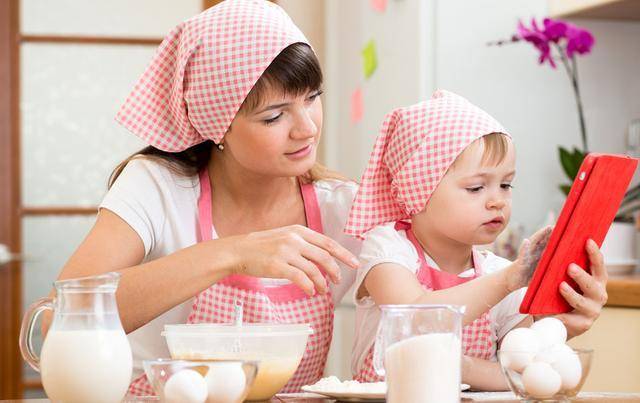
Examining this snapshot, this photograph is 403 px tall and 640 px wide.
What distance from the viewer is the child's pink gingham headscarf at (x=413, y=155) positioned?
1631 mm

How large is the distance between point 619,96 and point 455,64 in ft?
1.63

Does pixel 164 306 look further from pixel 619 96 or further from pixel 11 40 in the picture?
pixel 11 40

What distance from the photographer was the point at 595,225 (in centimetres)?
133

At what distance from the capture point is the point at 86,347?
3.53ft

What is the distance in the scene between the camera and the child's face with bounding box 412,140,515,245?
160 centimetres

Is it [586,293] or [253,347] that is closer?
[253,347]


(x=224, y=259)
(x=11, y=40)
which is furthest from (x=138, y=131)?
(x=11, y=40)

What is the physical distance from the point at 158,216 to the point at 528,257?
27.4 inches

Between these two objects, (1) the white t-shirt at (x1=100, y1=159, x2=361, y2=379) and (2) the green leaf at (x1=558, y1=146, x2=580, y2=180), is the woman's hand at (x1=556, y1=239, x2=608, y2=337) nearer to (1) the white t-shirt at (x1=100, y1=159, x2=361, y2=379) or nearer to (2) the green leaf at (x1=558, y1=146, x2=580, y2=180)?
(1) the white t-shirt at (x1=100, y1=159, x2=361, y2=379)

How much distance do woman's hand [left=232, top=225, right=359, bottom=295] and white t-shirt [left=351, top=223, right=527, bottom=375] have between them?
32 centimetres

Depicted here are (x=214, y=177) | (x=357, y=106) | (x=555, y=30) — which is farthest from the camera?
(x=357, y=106)

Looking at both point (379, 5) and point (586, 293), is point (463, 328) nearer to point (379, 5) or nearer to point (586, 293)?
point (586, 293)

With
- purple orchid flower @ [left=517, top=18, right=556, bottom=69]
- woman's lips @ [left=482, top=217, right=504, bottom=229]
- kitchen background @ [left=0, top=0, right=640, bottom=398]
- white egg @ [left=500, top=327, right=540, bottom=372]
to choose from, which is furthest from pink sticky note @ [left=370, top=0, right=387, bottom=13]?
white egg @ [left=500, top=327, right=540, bottom=372]

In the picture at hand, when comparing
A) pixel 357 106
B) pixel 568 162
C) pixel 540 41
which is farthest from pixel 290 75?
pixel 357 106
